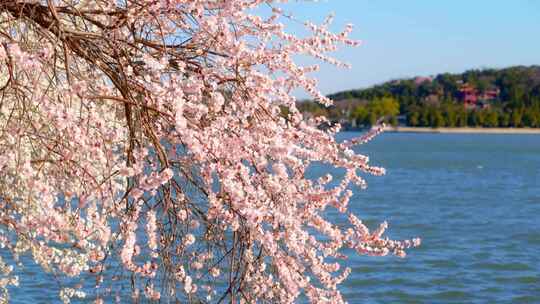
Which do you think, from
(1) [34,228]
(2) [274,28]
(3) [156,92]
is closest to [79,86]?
(3) [156,92]

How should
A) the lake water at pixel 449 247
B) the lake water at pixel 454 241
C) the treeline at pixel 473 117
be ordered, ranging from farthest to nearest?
the treeline at pixel 473 117 → the lake water at pixel 454 241 → the lake water at pixel 449 247

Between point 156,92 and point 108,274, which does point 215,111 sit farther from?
point 108,274

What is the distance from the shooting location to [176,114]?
16.3ft

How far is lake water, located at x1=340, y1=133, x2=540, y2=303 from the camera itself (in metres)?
19.7

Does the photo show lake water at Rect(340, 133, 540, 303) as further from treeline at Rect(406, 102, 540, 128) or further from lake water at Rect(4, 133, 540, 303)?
treeline at Rect(406, 102, 540, 128)

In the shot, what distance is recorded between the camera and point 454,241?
27.6 metres

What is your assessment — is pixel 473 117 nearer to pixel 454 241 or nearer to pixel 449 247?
pixel 454 241

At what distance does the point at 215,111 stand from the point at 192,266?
63.7 inches

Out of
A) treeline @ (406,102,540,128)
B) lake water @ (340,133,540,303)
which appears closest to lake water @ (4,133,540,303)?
→ lake water @ (340,133,540,303)

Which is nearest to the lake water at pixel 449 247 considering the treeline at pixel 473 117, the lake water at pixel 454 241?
the lake water at pixel 454 241

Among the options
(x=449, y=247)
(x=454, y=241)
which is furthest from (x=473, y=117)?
(x=449, y=247)

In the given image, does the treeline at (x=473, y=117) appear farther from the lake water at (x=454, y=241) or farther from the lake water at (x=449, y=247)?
the lake water at (x=449, y=247)

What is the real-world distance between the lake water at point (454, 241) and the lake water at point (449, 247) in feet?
0.07

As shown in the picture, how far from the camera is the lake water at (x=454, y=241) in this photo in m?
19.7
